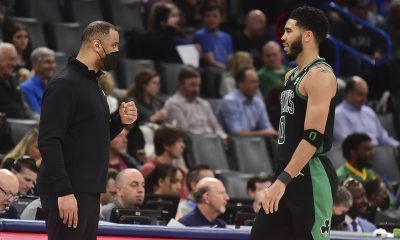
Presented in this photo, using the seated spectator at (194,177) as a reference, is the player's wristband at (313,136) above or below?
above

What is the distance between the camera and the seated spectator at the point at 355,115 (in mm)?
11984

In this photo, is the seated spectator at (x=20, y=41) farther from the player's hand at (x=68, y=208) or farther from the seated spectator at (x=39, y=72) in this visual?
the player's hand at (x=68, y=208)

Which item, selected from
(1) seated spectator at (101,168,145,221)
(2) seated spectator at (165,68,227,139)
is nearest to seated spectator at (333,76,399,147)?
(2) seated spectator at (165,68,227,139)

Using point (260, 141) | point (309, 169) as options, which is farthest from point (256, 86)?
point (309, 169)

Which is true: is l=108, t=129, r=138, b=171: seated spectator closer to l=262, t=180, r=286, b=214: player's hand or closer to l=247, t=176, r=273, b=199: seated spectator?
l=247, t=176, r=273, b=199: seated spectator

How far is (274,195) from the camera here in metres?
5.32

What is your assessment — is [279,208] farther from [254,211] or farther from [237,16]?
[237,16]

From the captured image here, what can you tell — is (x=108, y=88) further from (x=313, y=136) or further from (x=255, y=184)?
(x=313, y=136)

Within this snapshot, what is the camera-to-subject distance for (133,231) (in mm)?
6895

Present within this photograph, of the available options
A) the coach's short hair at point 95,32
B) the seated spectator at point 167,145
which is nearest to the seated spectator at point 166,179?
the seated spectator at point 167,145

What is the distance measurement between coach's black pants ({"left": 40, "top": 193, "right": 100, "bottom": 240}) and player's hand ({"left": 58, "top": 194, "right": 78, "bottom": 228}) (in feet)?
0.24

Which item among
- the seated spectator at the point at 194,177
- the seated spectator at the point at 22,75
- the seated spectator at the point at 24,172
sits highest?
the seated spectator at the point at 22,75

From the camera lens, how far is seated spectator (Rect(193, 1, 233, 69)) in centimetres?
1290

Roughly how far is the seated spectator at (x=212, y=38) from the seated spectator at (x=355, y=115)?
1589mm
